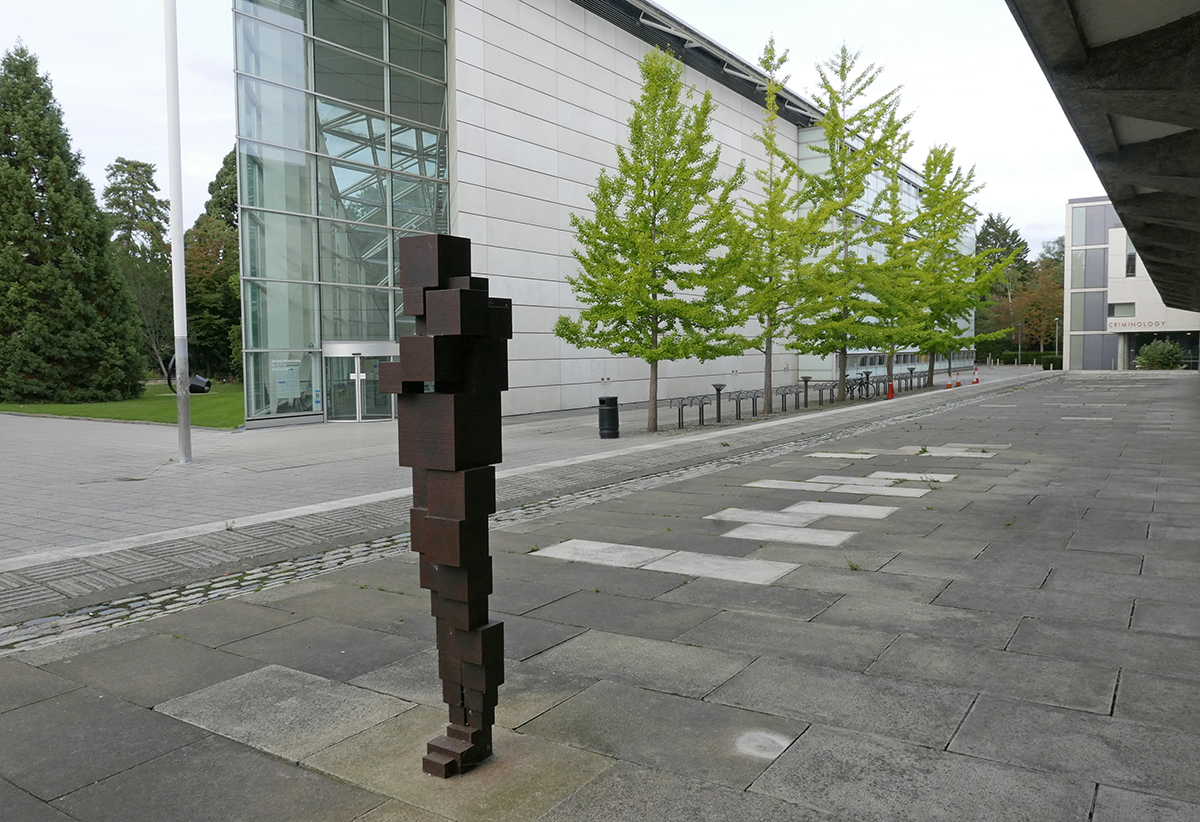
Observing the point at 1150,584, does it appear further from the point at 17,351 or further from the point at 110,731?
the point at 17,351

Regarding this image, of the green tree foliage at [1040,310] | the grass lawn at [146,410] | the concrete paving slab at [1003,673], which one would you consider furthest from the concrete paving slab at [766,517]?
the green tree foliage at [1040,310]

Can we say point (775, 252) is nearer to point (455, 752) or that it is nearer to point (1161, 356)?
point (455, 752)

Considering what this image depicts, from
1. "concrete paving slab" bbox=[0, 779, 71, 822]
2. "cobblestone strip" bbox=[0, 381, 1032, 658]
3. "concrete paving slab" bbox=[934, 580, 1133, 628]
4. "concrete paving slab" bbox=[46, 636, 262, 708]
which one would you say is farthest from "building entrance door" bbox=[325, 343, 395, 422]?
"concrete paving slab" bbox=[0, 779, 71, 822]

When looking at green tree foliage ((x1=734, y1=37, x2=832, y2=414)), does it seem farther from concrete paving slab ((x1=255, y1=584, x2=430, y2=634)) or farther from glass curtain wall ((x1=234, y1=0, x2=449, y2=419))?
concrete paving slab ((x1=255, y1=584, x2=430, y2=634))

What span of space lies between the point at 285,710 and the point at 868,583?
4.19 meters

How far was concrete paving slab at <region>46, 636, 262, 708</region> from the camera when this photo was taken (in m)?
4.55

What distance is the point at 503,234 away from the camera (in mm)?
26219

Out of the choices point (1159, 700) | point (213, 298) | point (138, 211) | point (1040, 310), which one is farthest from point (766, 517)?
point (1040, 310)

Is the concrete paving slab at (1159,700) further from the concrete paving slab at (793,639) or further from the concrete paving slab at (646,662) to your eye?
the concrete paving slab at (646,662)

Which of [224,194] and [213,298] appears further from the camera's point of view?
[224,194]

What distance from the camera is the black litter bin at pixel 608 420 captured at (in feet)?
62.2

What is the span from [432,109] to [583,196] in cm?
582

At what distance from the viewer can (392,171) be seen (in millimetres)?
26531

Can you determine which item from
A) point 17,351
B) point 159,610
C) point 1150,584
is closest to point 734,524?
point 1150,584
